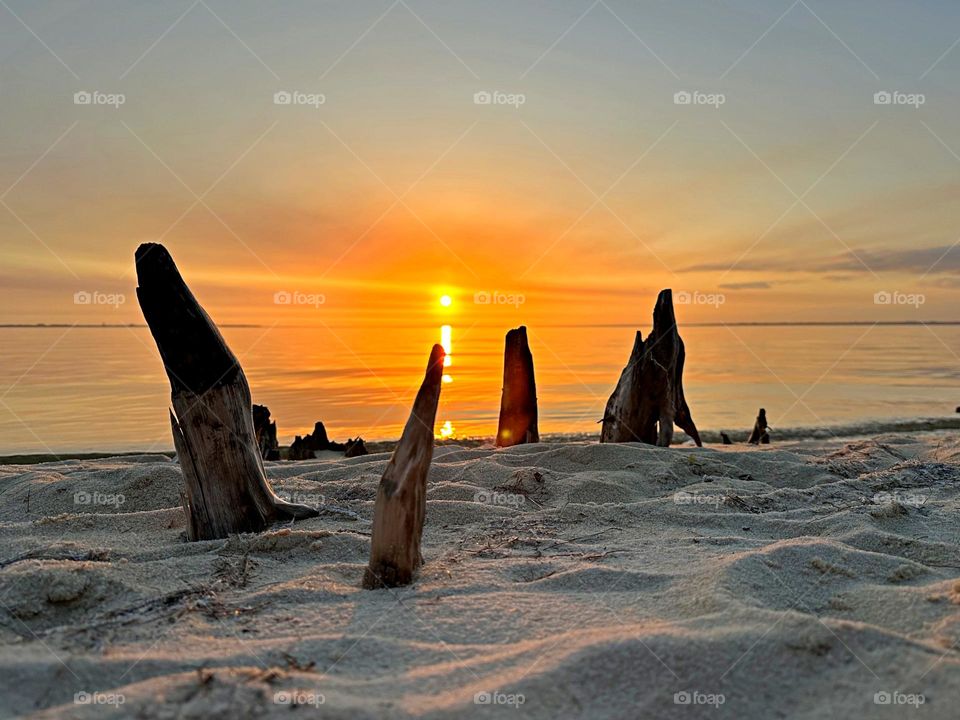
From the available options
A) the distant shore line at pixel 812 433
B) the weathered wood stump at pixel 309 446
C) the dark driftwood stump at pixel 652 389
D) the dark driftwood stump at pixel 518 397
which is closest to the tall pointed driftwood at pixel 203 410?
the dark driftwood stump at pixel 518 397

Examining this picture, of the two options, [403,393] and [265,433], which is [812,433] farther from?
[403,393]

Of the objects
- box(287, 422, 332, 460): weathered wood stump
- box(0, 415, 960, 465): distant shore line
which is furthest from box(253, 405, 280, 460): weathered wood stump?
box(0, 415, 960, 465): distant shore line

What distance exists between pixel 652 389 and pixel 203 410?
20.2 ft

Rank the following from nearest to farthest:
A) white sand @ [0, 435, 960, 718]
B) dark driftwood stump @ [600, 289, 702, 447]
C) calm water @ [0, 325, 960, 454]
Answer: white sand @ [0, 435, 960, 718]
dark driftwood stump @ [600, 289, 702, 447]
calm water @ [0, 325, 960, 454]

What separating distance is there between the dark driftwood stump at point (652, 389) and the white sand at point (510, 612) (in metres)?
3.33

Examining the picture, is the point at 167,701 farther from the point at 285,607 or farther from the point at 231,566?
the point at 231,566

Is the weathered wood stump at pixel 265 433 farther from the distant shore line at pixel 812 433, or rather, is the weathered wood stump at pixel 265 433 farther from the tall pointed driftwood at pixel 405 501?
the tall pointed driftwood at pixel 405 501

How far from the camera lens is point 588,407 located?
18734 mm

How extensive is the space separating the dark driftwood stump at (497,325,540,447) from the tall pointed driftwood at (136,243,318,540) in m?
5.44

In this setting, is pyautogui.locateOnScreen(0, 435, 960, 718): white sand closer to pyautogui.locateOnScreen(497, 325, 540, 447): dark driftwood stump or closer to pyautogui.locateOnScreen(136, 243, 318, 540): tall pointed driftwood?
pyautogui.locateOnScreen(136, 243, 318, 540): tall pointed driftwood

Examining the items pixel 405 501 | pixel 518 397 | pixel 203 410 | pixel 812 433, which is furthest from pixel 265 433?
pixel 812 433

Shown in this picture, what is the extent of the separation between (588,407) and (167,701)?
16690 mm

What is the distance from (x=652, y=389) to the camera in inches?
374

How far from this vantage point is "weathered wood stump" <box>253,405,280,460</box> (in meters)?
10.7
